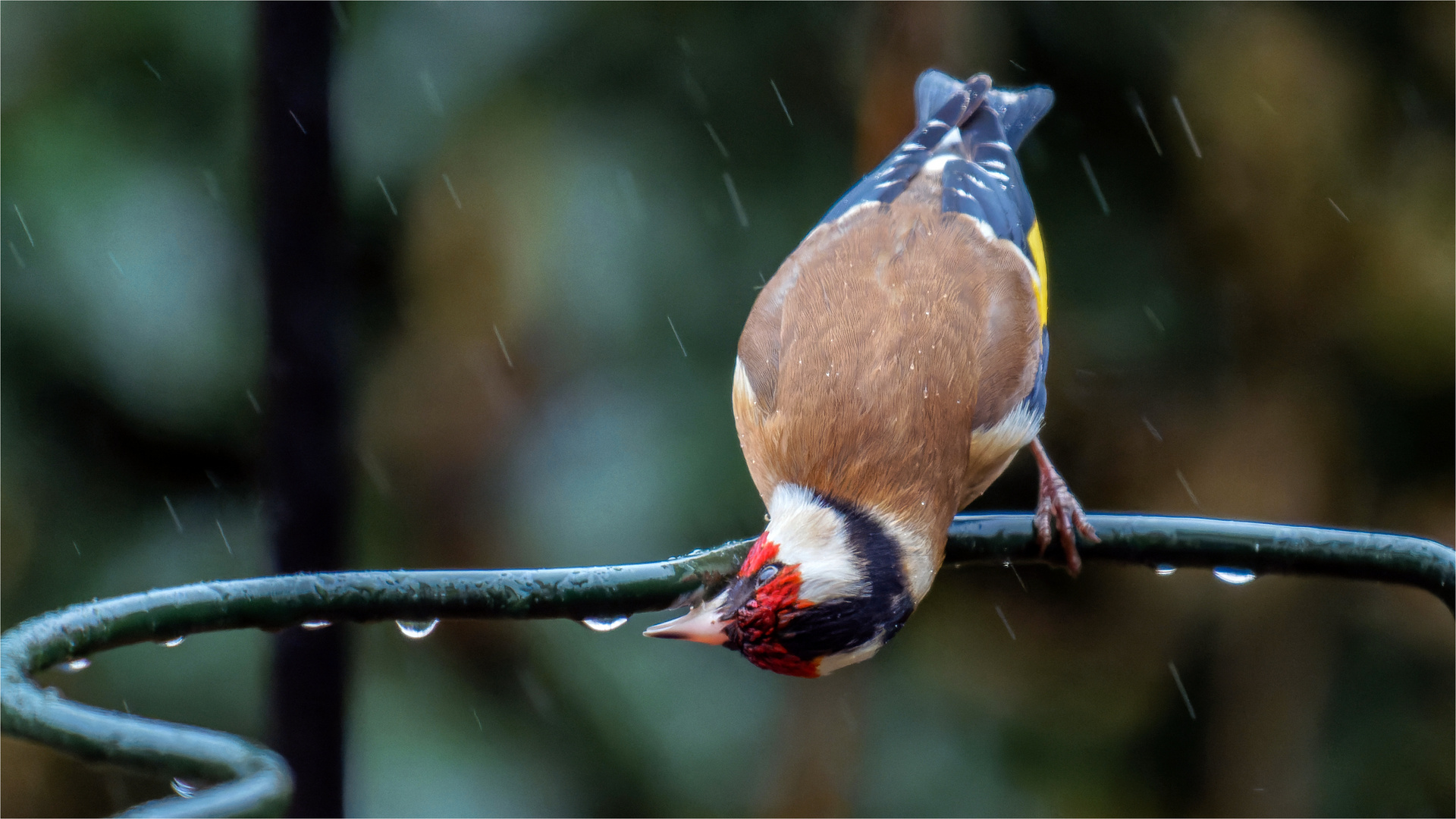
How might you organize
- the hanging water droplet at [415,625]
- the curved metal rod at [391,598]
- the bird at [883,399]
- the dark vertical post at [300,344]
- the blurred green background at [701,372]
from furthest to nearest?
the blurred green background at [701,372]
the bird at [883,399]
the dark vertical post at [300,344]
the hanging water droplet at [415,625]
the curved metal rod at [391,598]

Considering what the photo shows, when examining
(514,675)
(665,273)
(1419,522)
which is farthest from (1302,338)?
(514,675)

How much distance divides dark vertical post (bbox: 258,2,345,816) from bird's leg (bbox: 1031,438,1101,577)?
1185 mm

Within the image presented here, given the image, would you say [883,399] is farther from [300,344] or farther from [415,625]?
[415,625]

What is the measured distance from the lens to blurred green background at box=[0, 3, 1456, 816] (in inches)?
170

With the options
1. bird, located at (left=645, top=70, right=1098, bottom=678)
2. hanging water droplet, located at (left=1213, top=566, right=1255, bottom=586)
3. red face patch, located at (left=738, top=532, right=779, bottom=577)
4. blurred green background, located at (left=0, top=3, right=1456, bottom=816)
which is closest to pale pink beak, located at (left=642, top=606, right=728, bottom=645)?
bird, located at (left=645, top=70, right=1098, bottom=678)

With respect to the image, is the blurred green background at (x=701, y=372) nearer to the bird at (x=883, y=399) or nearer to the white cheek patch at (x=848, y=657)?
the bird at (x=883, y=399)

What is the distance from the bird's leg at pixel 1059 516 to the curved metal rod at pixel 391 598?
0.14 feet

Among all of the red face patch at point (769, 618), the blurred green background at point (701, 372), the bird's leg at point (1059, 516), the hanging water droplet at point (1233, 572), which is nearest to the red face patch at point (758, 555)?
the red face patch at point (769, 618)

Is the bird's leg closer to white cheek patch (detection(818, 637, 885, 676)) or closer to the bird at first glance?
the bird

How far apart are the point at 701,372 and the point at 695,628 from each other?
297cm

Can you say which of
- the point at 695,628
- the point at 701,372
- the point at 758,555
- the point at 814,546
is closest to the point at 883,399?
the point at 814,546

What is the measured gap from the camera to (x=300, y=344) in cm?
202

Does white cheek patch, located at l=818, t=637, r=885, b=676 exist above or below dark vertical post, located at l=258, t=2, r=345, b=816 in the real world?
below

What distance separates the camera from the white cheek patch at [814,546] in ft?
7.25
